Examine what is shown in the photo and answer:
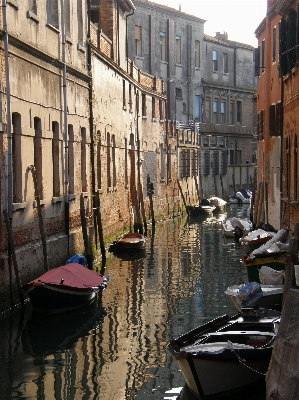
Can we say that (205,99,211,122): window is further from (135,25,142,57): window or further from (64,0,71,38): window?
(64,0,71,38): window

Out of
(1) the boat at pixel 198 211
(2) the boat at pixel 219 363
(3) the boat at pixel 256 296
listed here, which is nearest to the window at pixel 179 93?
(1) the boat at pixel 198 211

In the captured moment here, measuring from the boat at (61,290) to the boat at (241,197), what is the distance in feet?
112

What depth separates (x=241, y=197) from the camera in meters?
47.7

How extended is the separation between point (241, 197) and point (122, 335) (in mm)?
36256

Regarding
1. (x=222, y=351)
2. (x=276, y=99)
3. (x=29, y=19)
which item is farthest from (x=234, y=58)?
(x=222, y=351)

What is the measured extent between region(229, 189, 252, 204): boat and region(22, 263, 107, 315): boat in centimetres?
3412

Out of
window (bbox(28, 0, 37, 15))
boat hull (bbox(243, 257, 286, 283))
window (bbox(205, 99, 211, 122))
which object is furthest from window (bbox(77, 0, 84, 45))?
window (bbox(205, 99, 211, 122))

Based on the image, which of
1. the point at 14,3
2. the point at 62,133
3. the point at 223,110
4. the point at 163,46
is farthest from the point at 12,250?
the point at 223,110

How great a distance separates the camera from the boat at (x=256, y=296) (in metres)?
11.8

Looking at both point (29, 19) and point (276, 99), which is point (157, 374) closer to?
point (29, 19)

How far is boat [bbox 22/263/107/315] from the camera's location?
42.3ft

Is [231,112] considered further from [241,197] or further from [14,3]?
[14,3]

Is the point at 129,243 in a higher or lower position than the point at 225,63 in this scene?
lower

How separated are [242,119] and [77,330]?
42.3 m
